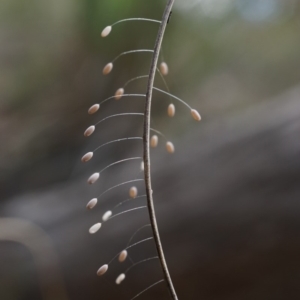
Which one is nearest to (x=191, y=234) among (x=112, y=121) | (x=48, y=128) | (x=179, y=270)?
(x=179, y=270)

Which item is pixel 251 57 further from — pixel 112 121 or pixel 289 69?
pixel 112 121

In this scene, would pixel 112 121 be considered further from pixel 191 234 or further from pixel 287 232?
pixel 287 232

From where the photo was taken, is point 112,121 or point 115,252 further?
point 112,121

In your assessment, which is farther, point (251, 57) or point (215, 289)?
point (251, 57)

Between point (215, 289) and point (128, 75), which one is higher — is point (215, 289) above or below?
below

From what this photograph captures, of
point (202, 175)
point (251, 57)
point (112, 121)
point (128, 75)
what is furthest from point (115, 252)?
point (251, 57)

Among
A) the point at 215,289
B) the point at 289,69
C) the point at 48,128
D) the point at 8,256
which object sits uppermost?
the point at 48,128
